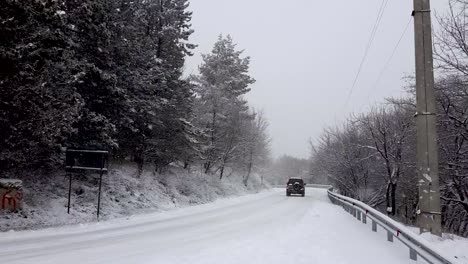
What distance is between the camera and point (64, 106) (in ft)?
47.2

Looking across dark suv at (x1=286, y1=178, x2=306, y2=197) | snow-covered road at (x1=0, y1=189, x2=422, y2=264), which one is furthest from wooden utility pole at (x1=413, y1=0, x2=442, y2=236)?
dark suv at (x1=286, y1=178, x2=306, y2=197)

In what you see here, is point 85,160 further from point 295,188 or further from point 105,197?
point 295,188

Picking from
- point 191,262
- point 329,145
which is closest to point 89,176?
point 191,262

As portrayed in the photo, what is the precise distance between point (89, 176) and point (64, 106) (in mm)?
7330

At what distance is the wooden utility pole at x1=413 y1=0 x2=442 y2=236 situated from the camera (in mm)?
9758

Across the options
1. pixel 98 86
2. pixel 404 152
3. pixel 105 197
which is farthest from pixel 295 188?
pixel 98 86

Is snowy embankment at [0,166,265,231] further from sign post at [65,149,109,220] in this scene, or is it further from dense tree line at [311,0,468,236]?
dense tree line at [311,0,468,236]

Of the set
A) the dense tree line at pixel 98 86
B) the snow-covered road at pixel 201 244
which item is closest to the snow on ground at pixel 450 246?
the snow-covered road at pixel 201 244

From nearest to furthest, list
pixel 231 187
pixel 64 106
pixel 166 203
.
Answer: pixel 64 106, pixel 166 203, pixel 231 187

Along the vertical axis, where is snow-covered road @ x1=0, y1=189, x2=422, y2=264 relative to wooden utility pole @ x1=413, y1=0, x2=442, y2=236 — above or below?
below

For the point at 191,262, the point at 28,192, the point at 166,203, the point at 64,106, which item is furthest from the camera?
the point at 166,203

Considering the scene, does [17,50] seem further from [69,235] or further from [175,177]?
[175,177]

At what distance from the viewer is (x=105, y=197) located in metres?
19.7

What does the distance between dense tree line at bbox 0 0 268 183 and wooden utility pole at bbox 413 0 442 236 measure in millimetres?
10972
